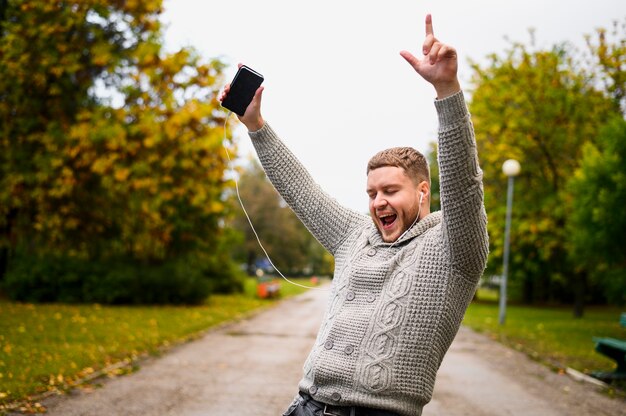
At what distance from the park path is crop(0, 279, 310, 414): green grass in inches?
18.7

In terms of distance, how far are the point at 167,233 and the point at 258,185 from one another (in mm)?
41866

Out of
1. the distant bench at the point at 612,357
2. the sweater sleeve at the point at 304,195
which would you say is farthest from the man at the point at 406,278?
the distant bench at the point at 612,357

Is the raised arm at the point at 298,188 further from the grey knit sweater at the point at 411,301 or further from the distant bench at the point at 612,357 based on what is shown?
the distant bench at the point at 612,357

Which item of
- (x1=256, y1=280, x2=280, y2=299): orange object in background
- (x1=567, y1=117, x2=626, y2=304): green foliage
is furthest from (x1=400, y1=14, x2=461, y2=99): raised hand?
(x1=256, y1=280, x2=280, y2=299): orange object in background

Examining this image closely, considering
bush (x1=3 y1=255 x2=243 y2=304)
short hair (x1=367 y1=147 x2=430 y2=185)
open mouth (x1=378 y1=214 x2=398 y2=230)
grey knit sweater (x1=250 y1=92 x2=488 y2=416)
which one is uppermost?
short hair (x1=367 y1=147 x2=430 y2=185)

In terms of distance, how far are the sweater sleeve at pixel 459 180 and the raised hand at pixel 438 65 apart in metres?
0.04

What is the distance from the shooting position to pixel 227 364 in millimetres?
10352

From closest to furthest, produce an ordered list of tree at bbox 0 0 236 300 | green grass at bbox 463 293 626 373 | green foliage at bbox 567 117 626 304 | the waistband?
the waistband
green grass at bbox 463 293 626 373
green foliage at bbox 567 117 626 304
tree at bbox 0 0 236 300

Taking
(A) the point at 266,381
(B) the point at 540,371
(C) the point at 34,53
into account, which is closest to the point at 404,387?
(A) the point at 266,381

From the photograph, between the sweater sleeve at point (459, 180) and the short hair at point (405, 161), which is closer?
the sweater sleeve at point (459, 180)

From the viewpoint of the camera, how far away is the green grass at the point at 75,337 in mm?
8031

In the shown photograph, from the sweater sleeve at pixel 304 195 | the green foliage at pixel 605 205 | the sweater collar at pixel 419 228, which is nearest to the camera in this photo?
the sweater collar at pixel 419 228

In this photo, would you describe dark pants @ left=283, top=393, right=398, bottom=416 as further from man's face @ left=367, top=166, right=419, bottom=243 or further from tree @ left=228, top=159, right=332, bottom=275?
tree @ left=228, top=159, right=332, bottom=275

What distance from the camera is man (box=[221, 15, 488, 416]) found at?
2150 mm
